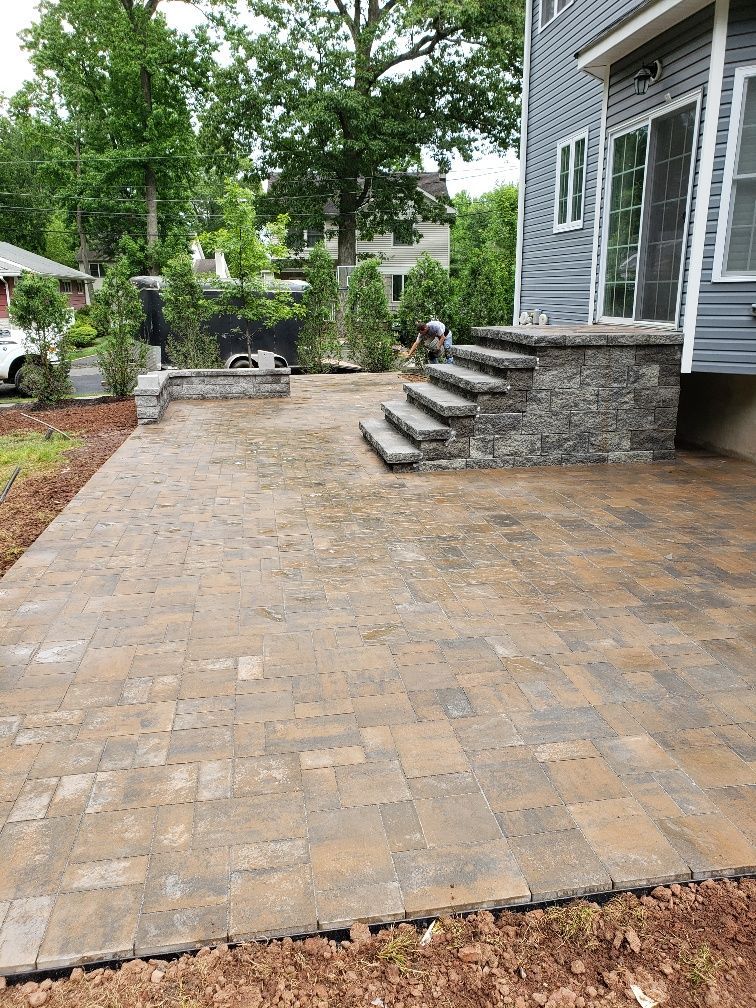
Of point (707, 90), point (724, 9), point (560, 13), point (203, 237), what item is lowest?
point (203, 237)

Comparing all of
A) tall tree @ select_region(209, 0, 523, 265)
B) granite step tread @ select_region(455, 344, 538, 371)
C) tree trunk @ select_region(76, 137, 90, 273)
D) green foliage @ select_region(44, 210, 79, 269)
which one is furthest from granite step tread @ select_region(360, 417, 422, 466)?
green foliage @ select_region(44, 210, 79, 269)

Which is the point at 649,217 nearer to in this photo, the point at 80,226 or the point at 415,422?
the point at 415,422

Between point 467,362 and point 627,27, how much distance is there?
3463 mm

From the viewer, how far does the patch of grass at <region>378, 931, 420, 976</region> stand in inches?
71.2

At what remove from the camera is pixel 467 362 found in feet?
25.9

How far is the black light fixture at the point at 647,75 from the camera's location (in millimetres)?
7062

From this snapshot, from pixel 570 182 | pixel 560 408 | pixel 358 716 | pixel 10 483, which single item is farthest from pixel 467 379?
pixel 570 182

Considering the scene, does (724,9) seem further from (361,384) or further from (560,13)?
(361,384)

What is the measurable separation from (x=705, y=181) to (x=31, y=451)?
7142 mm

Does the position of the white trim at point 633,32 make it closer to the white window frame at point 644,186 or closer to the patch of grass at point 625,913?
the white window frame at point 644,186

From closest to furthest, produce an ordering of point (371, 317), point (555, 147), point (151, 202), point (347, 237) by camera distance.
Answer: point (555, 147) → point (371, 317) → point (347, 237) → point (151, 202)

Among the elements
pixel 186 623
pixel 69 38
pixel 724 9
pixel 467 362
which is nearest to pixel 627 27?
pixel 724 9

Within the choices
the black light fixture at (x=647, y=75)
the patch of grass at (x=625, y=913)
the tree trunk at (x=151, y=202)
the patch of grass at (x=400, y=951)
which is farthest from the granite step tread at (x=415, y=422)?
the tree trunk at (x=151, y=202)

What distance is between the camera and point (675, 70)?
678cm
